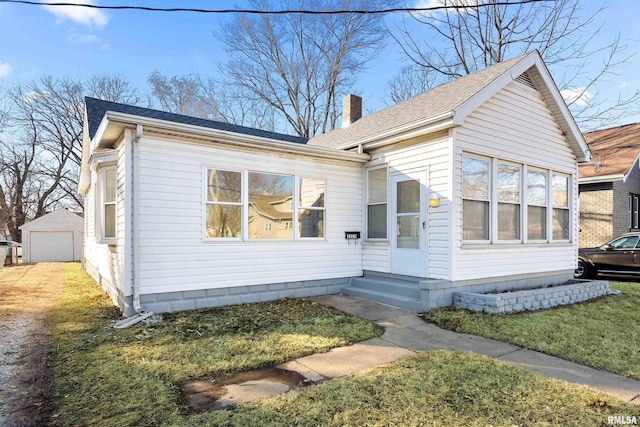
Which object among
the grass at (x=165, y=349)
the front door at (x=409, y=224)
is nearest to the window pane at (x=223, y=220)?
the grass at (x=165, y=349)

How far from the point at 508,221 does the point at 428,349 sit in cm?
441

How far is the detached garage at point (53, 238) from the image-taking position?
1773cm

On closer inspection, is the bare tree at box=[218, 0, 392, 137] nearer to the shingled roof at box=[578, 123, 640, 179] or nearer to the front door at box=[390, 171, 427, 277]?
the shingled roof at box=[578, 123, 640, 179]

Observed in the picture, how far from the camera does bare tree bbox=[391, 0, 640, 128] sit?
600 inches

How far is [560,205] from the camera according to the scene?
8844mm

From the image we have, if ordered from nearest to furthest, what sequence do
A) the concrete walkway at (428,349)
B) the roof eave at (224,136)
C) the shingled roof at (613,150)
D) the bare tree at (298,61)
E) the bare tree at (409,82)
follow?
the concrete walkway at (428,349) < the roof eave at (224,136) < the shingled roof at (613,150) < the bare tree at (409,82) < the bare tree at (298,61)

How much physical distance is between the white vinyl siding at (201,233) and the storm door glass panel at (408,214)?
1264mm

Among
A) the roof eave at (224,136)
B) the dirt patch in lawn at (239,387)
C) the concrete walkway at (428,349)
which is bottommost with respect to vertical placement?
the concrete walkway at (428,349)

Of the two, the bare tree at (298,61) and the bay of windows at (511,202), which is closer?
the bay of windows at (511,202)

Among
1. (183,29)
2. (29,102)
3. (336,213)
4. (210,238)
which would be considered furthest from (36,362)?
(29,102)

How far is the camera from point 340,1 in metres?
20.0

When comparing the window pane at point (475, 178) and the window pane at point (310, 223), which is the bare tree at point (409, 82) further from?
the window pane at point (310, 223)

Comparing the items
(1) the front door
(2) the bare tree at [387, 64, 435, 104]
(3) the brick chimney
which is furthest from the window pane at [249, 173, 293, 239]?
(2) the bare tree at [387, 64, 435, 104]

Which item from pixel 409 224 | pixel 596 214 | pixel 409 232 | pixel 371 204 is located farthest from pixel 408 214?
pixel 596 214
